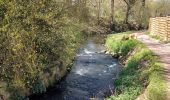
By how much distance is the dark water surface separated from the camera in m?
16.7

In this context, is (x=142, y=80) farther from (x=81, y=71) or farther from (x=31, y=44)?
(x=81, y=71)

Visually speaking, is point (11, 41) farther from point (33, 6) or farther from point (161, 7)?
point (161, 7)

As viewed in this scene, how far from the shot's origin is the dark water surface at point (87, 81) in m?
16.7

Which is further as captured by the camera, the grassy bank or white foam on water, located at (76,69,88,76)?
white foam on water, located at (76,69,88,76)

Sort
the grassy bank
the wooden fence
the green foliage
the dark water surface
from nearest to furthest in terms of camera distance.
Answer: the grassy bank, the green foliage, the dark water surface, the wooden fence

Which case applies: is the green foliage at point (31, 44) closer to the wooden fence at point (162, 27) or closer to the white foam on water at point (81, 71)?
the white foam on water at point (81, 71)

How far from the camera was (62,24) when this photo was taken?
1850 cm

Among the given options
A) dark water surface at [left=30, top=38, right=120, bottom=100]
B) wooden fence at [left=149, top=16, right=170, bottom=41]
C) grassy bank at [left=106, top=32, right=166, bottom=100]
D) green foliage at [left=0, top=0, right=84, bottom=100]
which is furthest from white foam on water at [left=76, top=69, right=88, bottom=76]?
wooden fence at [left=149, top=16, right=170, bottom=41]

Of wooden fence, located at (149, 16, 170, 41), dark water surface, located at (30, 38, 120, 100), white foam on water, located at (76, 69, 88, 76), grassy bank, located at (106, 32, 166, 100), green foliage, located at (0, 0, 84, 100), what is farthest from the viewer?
wooden fence, located at (149, 16, 170, 41)

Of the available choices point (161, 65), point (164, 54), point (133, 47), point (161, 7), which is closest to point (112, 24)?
point (161, 7)

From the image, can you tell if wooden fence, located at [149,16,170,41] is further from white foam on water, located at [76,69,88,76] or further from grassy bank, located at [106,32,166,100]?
white foam on water, located at [76,69,88,76]

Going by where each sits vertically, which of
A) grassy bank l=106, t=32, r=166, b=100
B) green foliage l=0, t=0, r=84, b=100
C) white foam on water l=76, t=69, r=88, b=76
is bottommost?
white foam on water l=76, t=69, r=88, b=76

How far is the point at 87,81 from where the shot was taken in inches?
774

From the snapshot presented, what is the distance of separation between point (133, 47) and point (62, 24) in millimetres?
9470
